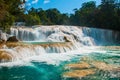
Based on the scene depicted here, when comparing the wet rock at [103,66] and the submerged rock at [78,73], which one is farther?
the wet rock at [103,66]

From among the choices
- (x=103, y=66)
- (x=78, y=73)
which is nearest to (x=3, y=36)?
(x=103, y=66)

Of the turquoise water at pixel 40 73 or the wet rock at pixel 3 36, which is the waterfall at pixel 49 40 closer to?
the wet rock at pixel 3 36

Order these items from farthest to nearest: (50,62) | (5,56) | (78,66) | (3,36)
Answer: (3,36) → (50,62) → (5,56) → (78,66)

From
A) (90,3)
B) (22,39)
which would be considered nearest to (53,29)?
(22,39)

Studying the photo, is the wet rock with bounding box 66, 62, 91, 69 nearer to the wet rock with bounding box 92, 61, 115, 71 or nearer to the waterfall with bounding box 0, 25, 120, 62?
the wet rock with bounding box 92, 61, 115, 71

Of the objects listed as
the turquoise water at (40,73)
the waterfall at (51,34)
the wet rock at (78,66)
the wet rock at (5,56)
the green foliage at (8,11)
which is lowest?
the turquoise water at (40,73)

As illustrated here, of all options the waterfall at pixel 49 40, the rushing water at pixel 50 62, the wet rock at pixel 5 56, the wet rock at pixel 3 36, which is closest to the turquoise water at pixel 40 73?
the rushing water at pixel 50 62

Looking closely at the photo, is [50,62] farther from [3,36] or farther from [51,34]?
[51,34]

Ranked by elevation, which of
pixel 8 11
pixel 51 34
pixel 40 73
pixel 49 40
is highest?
pixel 8 11

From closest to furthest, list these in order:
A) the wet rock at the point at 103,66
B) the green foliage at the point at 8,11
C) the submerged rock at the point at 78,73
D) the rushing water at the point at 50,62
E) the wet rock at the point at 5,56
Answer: the submerged rock at the point at 78,73
the rushing water at the point at 50,62
the wet rock at the point at 103,66
the wet rock at the point at 5,56
the green foliage at the point at 8,11

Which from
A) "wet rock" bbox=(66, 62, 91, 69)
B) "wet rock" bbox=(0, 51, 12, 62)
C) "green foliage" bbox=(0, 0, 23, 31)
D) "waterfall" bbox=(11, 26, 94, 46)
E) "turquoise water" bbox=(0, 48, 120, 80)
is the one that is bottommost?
"turquoise water" bbox=(0, 48, 120, 80)

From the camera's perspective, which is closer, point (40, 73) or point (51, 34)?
point (40, 73)

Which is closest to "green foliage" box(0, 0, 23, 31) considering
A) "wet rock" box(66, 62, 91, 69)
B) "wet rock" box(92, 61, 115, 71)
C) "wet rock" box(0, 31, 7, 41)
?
"wet rock" box(0, 31, 7, 41)

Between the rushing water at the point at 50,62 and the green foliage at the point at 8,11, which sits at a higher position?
the green foliage at the point at 8,11
